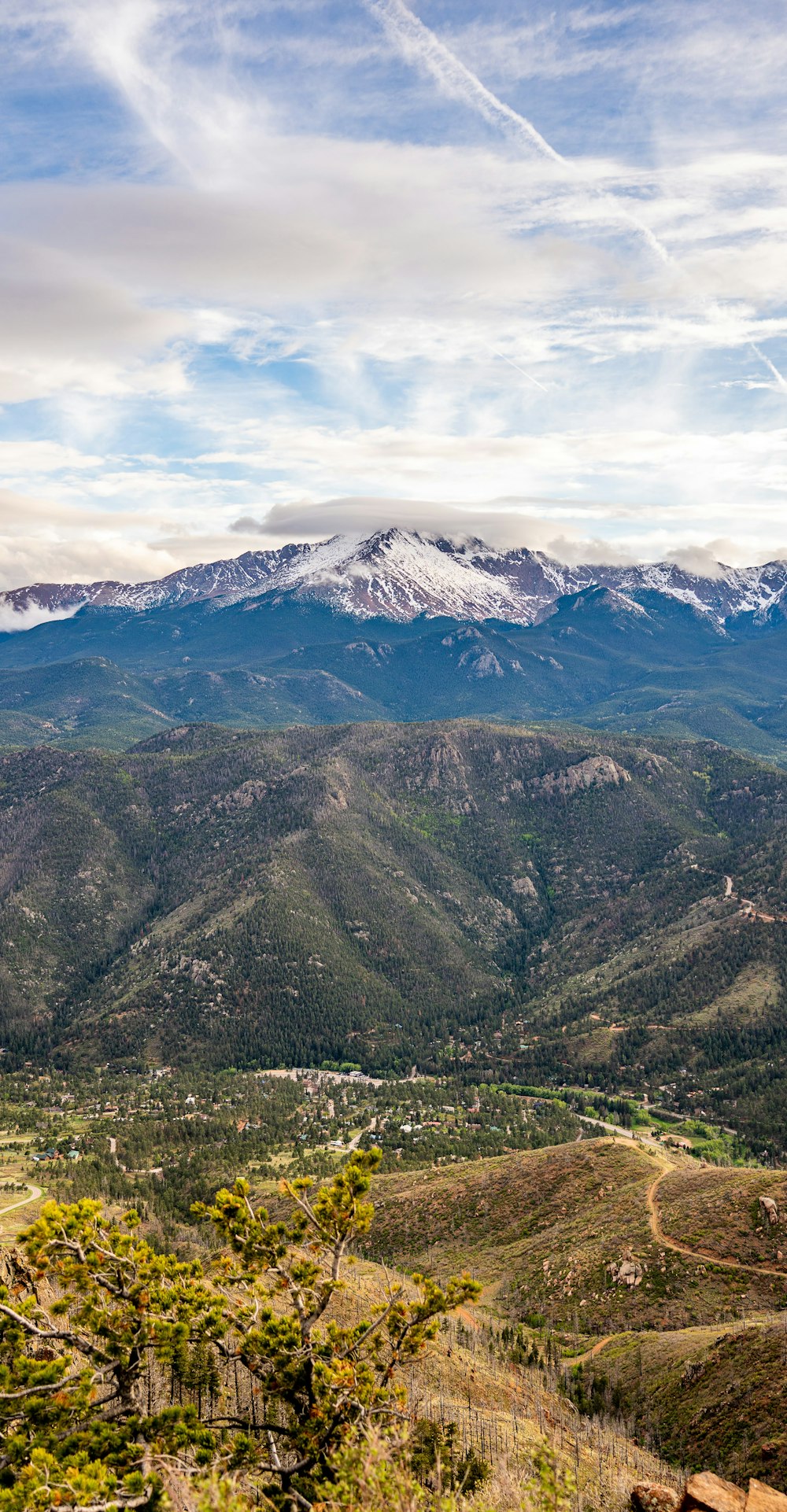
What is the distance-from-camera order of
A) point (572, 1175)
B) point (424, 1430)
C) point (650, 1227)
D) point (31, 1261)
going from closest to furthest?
point (31, 1261)
point (424, 1430)
point (650, 1227)
point (572, 1175)

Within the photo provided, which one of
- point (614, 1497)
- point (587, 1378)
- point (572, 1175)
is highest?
point (614, 1497)

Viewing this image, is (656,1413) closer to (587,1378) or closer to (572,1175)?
(587,1378)

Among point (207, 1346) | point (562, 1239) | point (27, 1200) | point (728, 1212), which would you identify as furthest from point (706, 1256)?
point (27, 1200)

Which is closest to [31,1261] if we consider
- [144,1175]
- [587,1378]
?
[587,1378]

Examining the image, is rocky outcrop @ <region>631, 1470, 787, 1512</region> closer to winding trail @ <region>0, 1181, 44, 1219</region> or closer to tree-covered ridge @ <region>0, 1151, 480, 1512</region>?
tree-covered ridge @ <region>0, 1151, 480, 1512</region>

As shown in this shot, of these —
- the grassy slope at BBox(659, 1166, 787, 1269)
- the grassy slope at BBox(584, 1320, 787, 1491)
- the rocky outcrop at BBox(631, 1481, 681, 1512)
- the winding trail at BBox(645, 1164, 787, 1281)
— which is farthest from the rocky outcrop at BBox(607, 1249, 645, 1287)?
the rocky outcrop at BBox(631, 1481, 681, 1512)

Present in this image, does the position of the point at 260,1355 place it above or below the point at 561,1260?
above

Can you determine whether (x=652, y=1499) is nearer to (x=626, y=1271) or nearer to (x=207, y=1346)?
(x=207, y=1346)

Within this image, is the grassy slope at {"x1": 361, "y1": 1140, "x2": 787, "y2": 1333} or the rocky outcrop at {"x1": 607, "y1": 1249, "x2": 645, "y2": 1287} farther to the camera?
the rocky outcrop at {"x1": 607, "y1": 1249, "x2": 645, "y2": 1287}

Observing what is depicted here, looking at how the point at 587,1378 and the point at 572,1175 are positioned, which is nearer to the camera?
the point at 587,1378
